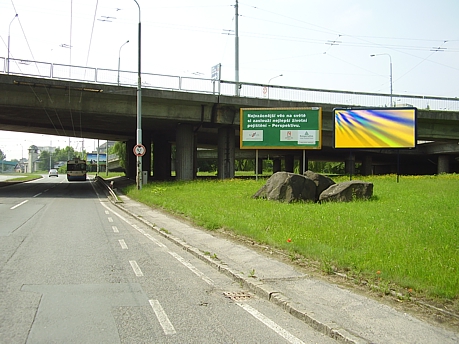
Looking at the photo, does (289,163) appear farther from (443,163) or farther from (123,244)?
(123,244)

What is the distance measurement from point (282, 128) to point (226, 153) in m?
7.96

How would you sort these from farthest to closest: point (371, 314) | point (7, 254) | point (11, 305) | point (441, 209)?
1. point (441, 209)
2. point (7, 254)
3. point (11, 305)
4. point (371, 314)

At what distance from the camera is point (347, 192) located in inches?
732

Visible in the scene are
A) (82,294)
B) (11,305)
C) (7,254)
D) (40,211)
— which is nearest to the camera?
(11,305)

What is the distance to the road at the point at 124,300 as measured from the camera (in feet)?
17.2

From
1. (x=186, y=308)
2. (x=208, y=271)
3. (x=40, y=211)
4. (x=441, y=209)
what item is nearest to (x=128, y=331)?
(x=186, y=308)

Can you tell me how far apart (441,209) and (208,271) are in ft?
29.5

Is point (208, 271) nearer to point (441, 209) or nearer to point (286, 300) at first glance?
point (286, 300)

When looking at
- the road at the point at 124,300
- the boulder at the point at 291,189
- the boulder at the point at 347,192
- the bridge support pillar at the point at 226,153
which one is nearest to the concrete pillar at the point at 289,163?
the bridge support pillar at the point at 226,153

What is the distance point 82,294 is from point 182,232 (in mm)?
6594

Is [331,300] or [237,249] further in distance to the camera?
[237,249]

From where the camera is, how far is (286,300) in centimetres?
643

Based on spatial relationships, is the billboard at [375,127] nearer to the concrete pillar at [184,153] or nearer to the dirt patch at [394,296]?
the concrete pillar at [184,153]

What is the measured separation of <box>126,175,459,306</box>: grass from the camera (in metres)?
7.05
